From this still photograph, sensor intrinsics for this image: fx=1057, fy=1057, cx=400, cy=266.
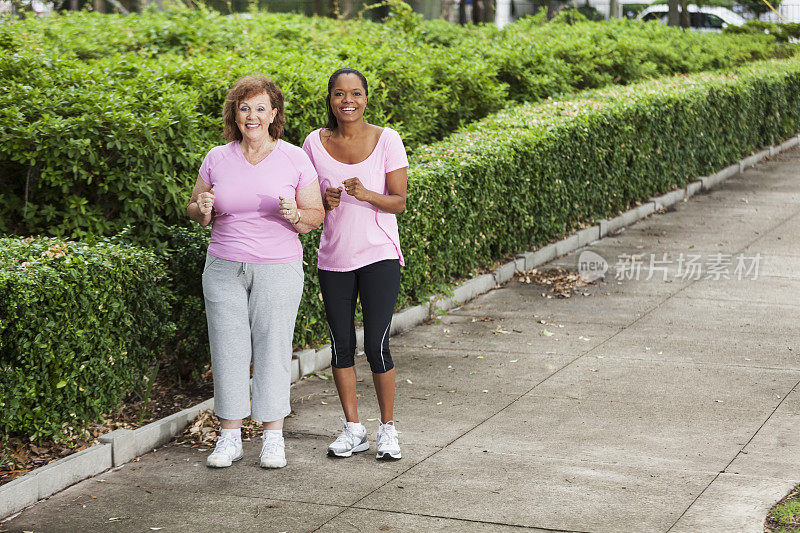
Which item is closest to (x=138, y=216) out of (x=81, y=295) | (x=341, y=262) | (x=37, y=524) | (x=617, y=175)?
(x=81, y=295)

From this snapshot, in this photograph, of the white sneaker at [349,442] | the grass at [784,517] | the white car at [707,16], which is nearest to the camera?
the grass at [784,517]

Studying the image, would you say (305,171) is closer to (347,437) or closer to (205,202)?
(205,202)

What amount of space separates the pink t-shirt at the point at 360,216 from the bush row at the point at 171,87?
1.74 m

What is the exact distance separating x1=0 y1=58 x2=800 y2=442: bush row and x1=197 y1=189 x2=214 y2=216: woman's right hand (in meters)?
0.73

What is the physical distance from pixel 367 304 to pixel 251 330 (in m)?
0.64

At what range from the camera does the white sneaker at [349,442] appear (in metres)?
5.64

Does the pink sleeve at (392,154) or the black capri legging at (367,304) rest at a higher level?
the pink sleeve at (392,154)

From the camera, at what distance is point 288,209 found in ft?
17.4

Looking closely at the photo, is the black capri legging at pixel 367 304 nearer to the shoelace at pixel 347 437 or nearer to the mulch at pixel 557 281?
the shoelace at pixel 347 437

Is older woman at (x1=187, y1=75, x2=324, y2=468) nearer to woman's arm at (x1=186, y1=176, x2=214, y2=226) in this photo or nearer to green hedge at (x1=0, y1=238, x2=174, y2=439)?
woman's arm at (x1=186, y1=176, x2=214, y2=226)

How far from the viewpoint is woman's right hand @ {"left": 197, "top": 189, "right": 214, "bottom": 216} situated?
17.5 ft

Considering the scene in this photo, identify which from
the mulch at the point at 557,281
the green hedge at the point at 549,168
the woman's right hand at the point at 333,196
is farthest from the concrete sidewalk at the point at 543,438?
the woman's right hand at the point at 333,196

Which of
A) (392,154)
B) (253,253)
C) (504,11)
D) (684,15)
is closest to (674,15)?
(684,15)

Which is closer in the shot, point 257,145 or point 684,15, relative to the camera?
point 257,145
